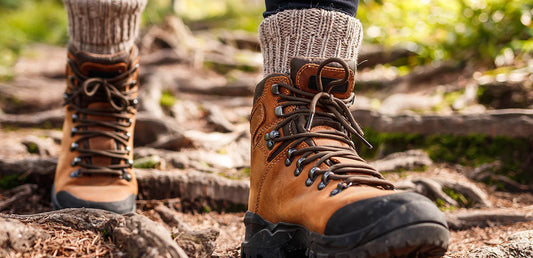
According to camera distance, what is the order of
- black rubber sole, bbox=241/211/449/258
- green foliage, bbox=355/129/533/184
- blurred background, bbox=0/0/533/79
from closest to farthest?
black rubber sole, bbox=241/211/449/258 < green foliage, bbox=355/129/533/184 < blurred background, bbox=0/0/533/79

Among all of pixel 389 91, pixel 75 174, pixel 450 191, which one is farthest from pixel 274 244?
pixel 389 91

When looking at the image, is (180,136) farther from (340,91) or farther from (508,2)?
(508,2)

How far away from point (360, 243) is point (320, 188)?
1.04 ft

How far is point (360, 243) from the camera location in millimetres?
1255

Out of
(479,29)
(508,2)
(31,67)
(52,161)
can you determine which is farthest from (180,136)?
(31,67)

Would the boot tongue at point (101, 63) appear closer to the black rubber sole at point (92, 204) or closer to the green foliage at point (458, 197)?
the black rubber sole at point (92, 204)

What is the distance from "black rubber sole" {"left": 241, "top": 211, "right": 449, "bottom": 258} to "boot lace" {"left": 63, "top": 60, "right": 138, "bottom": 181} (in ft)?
3.81

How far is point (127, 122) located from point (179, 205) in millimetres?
661

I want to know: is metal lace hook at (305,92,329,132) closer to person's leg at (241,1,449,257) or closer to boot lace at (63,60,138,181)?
person's leg at (241,1,449,257)

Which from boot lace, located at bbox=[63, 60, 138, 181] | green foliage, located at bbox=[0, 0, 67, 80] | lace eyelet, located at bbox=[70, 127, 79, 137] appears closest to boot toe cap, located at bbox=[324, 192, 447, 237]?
boot lace, located at bbox=[63, 60, 138, 181]

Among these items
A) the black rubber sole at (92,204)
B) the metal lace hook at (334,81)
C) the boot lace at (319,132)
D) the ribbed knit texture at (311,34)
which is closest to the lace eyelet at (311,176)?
the boot lace at (319,132)

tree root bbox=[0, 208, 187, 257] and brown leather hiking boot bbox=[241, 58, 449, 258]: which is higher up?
brown leather hiking boot bbox=[241, 58, 449, 258]

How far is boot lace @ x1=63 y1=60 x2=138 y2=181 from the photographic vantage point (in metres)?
2.33

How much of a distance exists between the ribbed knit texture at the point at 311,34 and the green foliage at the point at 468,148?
1.96 m
